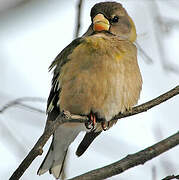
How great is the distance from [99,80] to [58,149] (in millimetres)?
1123

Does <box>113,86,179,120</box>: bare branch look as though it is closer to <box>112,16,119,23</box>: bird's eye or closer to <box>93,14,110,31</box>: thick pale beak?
<box>93,14,110,31</box>: thick pale beak

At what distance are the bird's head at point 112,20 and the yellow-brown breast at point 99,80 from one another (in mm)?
326

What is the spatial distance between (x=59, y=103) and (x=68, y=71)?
0.33 metres

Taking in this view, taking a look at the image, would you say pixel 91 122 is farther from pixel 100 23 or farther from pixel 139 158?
pixel 139 158

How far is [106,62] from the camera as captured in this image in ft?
13.3

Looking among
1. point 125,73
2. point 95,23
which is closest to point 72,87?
point 125,73

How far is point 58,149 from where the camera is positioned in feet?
15.4

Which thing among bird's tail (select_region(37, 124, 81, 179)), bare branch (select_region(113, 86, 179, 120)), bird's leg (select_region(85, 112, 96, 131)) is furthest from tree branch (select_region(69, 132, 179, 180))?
bird's tail (select_region(37, 124, 81, 179))

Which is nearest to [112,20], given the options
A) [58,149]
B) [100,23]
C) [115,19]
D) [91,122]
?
[115,19]

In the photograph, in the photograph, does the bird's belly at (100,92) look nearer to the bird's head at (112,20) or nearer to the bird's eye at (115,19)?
the bird's head at (112,20)

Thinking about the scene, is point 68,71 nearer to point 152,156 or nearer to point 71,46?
point 71,46

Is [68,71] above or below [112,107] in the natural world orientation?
above

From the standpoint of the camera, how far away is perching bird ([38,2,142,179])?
13.2ft

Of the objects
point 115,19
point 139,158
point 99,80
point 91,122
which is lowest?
point 91,122
